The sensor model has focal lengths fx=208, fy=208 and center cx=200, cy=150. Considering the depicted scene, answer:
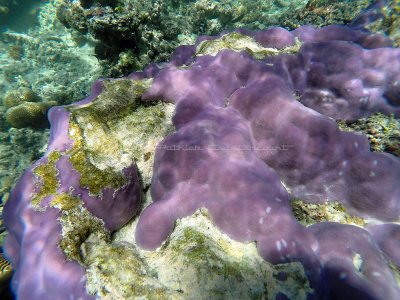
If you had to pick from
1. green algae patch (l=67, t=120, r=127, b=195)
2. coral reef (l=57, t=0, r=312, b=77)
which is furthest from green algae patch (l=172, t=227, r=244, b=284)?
coral reef (l=57, t=0, r=312, b=77)

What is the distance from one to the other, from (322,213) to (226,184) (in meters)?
1.30

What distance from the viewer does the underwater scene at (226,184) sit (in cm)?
181

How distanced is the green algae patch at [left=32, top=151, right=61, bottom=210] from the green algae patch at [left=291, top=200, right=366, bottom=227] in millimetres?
2683

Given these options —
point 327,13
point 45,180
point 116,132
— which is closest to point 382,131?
point 116,132

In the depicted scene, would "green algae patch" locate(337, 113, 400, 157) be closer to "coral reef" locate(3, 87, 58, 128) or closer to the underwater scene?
the underwater scene

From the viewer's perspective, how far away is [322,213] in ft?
8.04

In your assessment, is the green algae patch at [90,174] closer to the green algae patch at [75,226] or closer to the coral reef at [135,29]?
the green algae patch at [75,226]

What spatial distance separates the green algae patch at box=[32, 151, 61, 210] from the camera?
2.09 metres

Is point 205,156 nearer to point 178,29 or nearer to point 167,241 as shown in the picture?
point 167,241

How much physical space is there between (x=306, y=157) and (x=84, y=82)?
27.0 feet

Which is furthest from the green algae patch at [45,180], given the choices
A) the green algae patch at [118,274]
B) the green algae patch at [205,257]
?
the green algae patch at [205,257]

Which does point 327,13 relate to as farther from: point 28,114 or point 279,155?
point 28,114

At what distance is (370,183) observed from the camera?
238 cm

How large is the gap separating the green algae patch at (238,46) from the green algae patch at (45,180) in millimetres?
2710
